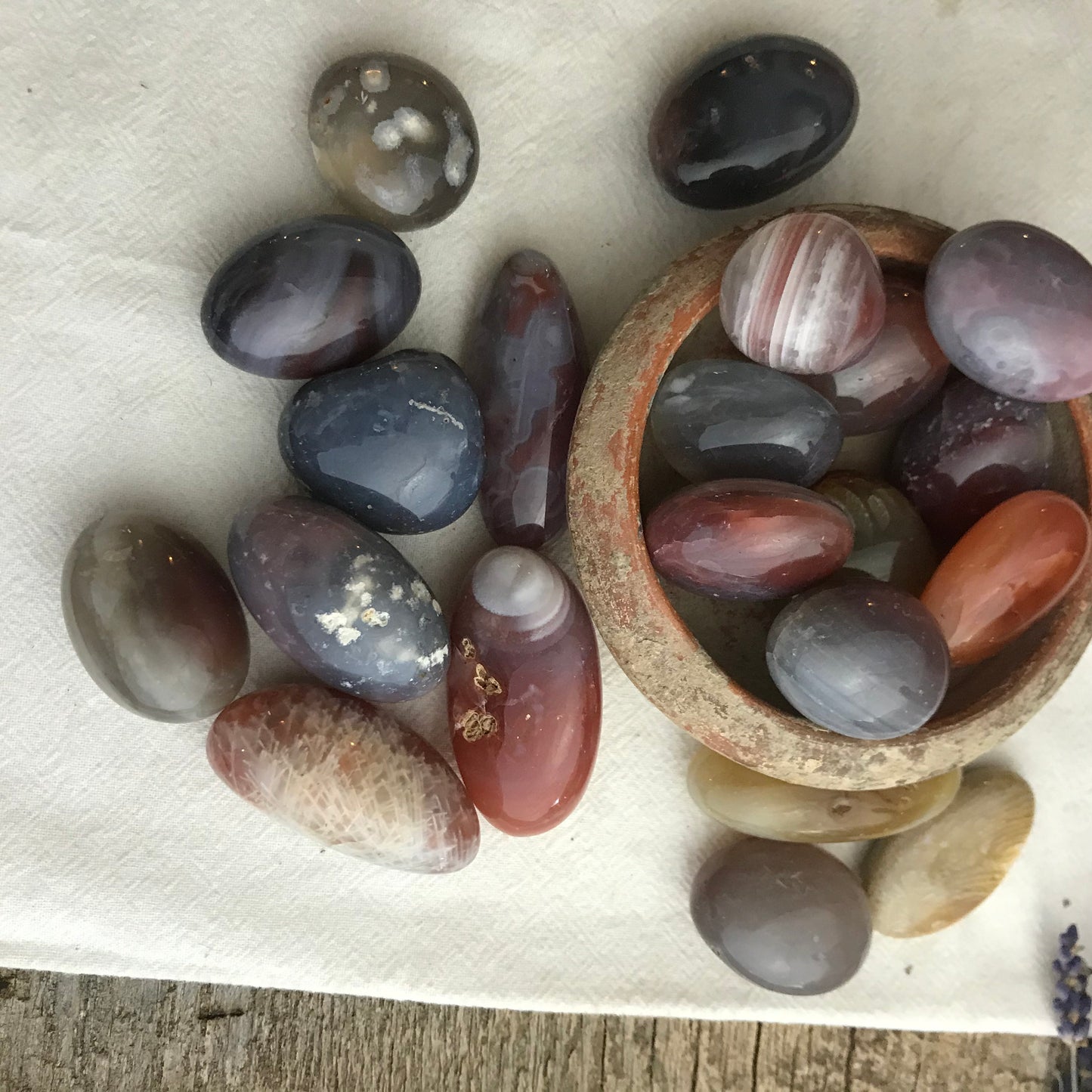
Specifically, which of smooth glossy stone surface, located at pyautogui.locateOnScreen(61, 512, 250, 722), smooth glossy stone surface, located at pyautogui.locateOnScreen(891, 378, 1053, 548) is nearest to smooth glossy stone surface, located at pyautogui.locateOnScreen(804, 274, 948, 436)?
smooth glossy stone surface, located at pyautogui.locateOnScreen(891, 378, 1053, 548)

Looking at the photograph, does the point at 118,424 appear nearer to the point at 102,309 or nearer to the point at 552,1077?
the point at 102,309

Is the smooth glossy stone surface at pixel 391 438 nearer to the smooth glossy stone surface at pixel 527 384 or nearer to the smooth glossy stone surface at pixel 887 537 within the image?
the smooth glossy stone surface at pixel 527 384

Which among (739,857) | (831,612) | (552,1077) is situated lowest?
(552,1077)

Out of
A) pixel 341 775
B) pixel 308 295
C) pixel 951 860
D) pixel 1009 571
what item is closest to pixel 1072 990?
pixel 951 860

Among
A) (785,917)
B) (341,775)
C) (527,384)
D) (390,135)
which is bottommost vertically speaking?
(785,917)

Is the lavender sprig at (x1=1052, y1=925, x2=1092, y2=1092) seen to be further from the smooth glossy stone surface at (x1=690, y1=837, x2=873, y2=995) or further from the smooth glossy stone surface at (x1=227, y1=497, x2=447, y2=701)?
the smooth glossy stone surface at (x1=227, y1=497, x2=447, y2=701)

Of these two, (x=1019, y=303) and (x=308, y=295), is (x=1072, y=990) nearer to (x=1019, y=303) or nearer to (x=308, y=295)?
(x=1019, y=303)

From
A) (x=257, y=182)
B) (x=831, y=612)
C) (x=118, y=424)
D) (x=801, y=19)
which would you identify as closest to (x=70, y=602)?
(x=118, y=424)
